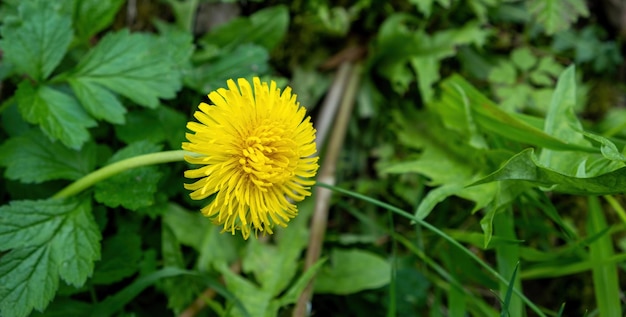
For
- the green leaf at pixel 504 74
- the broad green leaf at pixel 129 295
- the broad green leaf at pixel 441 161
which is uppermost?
the green leaf at pixel 504 74

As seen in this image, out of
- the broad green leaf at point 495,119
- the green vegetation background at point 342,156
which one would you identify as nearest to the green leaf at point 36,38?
the green vegetation background at point 342,156

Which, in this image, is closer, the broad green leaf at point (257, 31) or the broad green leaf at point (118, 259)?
the broad green leaf at point (118, 259)

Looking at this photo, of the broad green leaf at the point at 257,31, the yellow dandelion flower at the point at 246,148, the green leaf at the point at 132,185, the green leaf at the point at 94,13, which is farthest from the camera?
the broad green leaf at the point at 257,31

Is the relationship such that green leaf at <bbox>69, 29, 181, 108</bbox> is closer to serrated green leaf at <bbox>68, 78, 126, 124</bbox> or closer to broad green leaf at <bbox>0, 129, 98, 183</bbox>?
serrated green leaf at <bbox>68, 78, 126, 124</bbox>

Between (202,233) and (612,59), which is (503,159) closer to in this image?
(202,233)

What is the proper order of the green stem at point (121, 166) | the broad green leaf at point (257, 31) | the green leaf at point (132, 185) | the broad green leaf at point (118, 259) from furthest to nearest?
the broad green leaf at point (257, 31) → the broad green leaf at point (118, 259) → the green leaf at point (132, 185) → the green stem at point (121, 166)

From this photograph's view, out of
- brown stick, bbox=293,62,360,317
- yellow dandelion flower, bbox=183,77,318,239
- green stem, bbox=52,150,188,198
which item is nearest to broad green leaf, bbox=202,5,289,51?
brown stick, bbox=293,62,360,317

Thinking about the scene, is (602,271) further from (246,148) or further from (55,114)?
(55,114)

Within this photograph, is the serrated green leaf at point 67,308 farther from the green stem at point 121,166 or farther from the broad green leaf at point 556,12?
the broad green leaf at point 556,12
